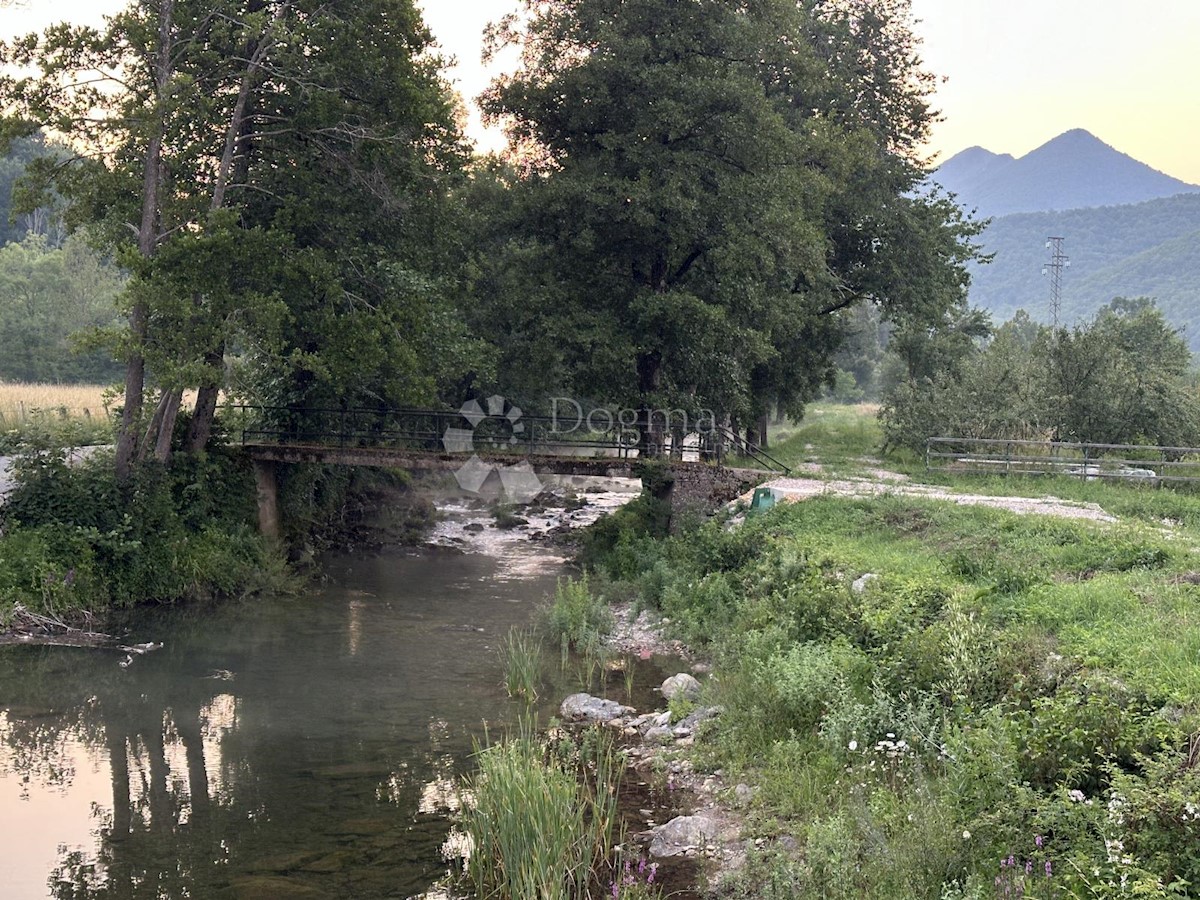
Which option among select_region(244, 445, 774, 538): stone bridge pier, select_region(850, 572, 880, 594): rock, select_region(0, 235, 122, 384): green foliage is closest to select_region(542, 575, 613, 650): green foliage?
select_region(850, 572, 880, 594): rock

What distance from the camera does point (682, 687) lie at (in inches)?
599

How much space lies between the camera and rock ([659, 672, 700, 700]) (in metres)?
15.0

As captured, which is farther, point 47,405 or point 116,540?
point 47,405

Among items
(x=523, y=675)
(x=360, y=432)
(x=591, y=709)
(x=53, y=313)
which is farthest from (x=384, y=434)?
(x=53, y=313)

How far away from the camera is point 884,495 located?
73.4 feet

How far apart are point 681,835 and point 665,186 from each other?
18414 mm

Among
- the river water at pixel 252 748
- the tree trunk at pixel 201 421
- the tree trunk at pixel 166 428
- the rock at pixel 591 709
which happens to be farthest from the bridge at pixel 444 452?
the rock at pixel 591 709

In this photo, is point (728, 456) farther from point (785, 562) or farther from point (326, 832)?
point (326, 832)

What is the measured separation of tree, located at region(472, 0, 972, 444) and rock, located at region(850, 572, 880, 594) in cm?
1117

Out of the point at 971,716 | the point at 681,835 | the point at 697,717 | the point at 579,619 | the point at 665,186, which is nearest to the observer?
the point at 971,716

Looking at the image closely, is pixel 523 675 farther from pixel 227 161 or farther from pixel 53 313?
pixel 53 313

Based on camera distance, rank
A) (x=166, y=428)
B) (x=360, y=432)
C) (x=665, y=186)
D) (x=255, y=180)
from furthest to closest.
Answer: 1. (x=360, y=432)
2. (x=665, y=186)
3. (x=255, y=180)
4. (x=166, y=428)

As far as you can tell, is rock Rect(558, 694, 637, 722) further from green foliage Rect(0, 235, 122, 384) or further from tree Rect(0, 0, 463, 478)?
green foliage Rect(0, 235, 122, 384)

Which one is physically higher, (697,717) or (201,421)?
(201,421)
